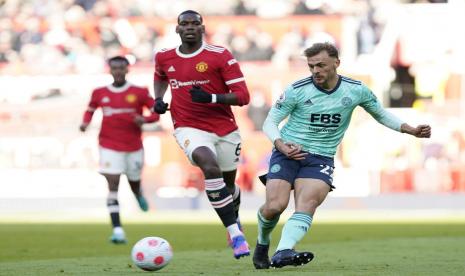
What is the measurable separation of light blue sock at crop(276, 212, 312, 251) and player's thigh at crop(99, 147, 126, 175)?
257 inches

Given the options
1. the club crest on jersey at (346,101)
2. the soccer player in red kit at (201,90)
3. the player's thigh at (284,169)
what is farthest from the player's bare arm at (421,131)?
the soccer player in red kit at (201,90)

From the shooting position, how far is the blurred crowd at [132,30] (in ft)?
100

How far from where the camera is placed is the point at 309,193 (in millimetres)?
8320

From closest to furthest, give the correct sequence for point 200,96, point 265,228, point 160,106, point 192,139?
point 265,228 → point 200,96 → point 192,139 → point 160,106

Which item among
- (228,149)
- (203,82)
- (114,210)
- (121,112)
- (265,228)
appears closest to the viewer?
Answer: (265,228)

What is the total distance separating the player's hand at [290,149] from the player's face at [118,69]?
20.6 feet

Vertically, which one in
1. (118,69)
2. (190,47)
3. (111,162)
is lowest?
(111,162)

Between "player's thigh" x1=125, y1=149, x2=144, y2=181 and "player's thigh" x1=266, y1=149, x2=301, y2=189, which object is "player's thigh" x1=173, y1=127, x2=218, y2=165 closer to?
"player's thigh" x1=266, y1=149, x2=301, y2=189

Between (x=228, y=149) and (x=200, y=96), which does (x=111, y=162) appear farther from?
(x=200, y=96)

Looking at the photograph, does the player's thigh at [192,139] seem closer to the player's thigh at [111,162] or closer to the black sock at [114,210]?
the black sock at [114,210]

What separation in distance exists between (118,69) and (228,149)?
176 inches

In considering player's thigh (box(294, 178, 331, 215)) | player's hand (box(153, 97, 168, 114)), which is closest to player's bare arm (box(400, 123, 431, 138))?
player's thigh (box(294, 178, 331, 215))

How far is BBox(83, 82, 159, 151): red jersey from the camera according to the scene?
1467 centimetres

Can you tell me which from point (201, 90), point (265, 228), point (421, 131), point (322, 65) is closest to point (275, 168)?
point (265, 228)
